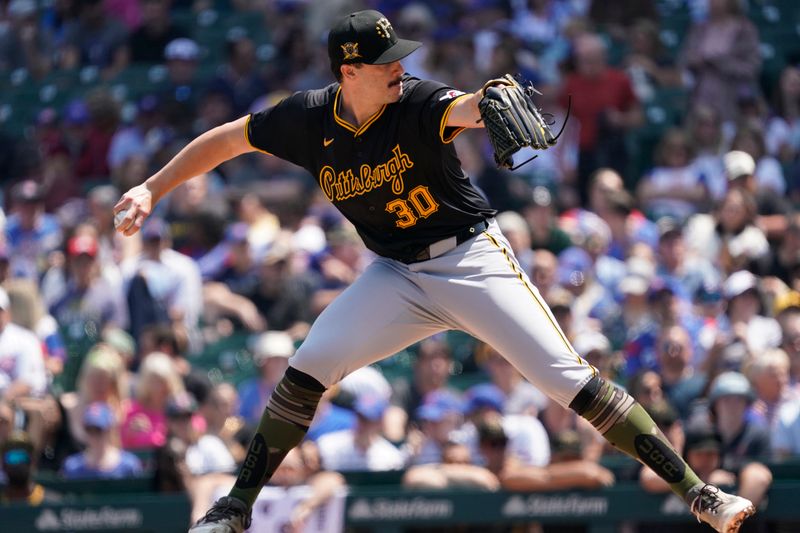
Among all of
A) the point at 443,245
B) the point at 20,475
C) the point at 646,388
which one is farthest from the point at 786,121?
the point at 443,245

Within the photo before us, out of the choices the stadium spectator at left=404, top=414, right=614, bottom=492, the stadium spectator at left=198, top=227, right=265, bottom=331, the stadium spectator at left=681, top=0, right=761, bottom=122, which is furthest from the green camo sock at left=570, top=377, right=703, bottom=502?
the stadium spectator at left=681, top=0, right=761, bottom=122

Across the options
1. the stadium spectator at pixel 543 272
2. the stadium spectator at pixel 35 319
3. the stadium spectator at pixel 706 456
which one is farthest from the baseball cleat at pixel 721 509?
the stadium spectator at pixel 35 319

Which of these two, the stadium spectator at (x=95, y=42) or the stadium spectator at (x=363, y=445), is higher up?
the stadium spectator at (x=363, y=445)

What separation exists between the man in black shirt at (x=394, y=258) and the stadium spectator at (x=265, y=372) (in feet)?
11.1

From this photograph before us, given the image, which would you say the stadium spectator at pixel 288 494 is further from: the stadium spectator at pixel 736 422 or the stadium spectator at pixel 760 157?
the stadium spectator at pixel 760 157

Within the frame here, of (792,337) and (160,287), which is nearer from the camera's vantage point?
(792,337)

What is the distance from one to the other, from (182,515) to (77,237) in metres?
3.36

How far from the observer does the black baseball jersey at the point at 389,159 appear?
5.32 metres

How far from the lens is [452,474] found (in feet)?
26.3

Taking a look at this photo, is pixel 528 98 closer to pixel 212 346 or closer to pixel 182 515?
pixel 182 515

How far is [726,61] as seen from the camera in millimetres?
12234

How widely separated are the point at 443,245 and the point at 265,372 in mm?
3840

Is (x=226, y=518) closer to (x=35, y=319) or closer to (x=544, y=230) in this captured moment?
(x=35, y=319)

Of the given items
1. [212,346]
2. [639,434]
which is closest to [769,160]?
[212,346]
